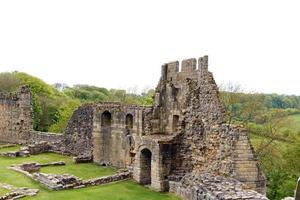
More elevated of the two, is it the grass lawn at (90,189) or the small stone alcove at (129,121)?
the small stone alcove at (129,121)

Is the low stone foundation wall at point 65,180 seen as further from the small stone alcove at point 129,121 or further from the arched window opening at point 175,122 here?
the arched window opening at point 175,122

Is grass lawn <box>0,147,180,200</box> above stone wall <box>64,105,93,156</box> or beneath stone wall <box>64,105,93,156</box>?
beneath

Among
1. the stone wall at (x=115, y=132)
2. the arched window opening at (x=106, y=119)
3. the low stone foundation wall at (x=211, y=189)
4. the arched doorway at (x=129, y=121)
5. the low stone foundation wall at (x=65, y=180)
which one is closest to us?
the low stone foundation wall at (x=211, y=189)

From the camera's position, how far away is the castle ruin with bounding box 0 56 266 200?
16.5 metres

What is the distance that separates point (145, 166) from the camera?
22.2 meters

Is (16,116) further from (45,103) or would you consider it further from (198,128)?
(45,103)

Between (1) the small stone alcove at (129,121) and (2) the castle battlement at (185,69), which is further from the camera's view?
(1) the small stone alcove at (129,121)

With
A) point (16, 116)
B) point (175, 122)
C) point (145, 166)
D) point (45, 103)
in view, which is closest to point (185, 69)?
point (175, 122)

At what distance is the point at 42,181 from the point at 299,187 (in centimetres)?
1707

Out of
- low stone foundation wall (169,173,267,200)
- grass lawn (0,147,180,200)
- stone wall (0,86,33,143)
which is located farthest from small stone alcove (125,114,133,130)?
stone wall (0,86,33,143)

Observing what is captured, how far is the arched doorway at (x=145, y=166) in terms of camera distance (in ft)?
71.9

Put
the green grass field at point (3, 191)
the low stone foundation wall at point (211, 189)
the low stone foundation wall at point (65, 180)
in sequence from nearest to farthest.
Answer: the low stone foundation wall at point (211, 189), the green grass field at point (3, 191), the low stone foundation wall at point (65, 180)

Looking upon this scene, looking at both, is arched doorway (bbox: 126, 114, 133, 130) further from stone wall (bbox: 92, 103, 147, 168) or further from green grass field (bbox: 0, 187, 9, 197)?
green grass field (bbox: 0, 187, 9, 197)

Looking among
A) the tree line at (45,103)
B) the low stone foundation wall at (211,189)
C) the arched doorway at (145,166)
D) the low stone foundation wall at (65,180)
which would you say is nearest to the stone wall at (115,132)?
the arched doorway at (145,166)
